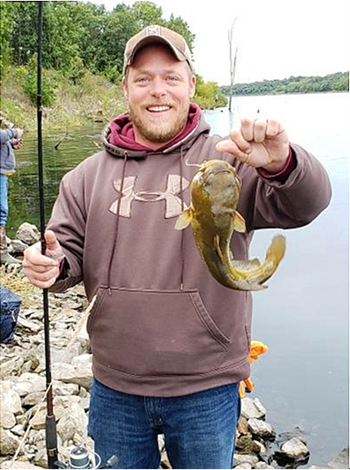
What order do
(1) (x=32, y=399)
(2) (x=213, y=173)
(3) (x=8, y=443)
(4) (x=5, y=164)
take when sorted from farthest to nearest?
(4) (x=5, y=164) → (1) (x=32, y=399) → (3) (x=8, y=443) → (2) (x=213, y=173)

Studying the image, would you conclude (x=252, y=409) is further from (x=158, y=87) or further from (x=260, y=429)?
(x=158, y=87)

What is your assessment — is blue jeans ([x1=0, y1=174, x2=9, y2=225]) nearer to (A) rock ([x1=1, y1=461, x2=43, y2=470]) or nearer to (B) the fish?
(A) rock ([x1=1, y1=461, x2=43, y2=470])

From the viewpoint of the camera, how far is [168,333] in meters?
2.03

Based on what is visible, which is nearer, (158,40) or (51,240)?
(51,240)

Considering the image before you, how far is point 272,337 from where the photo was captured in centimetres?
672

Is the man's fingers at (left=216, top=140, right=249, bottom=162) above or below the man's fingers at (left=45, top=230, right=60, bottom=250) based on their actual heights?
above

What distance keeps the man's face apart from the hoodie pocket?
0.64 metres

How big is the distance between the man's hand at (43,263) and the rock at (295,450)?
10.6 feet

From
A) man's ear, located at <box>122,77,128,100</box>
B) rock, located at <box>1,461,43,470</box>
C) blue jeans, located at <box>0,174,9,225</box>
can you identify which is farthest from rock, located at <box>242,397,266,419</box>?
blue jeans, located at <box>0,174,9,225</box>

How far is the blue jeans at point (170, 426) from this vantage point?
81.6 inches

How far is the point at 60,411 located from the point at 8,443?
454 millimetres

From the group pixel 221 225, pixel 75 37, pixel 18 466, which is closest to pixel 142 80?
pixel 221 225

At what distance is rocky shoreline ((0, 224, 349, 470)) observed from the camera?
347cm

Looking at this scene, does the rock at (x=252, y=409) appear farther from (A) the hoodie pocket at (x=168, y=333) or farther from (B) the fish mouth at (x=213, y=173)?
(B) the fish mouth at (x=213, y=173)
